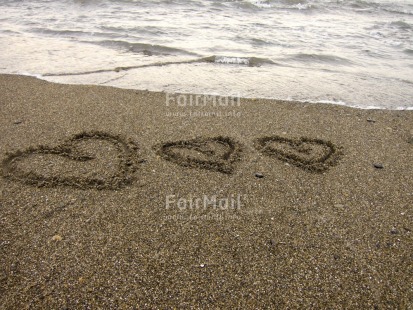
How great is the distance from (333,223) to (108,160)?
7.54 ft

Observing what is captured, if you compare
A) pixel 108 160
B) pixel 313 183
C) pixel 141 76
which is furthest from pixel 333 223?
pixel 141 76

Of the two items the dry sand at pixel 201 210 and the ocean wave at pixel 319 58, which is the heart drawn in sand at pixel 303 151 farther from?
the ocean wave at pixel 319 58

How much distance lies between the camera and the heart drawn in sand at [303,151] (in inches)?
146

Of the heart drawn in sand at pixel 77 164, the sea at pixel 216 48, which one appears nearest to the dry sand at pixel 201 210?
the heart drawn in sand at pixel 77 164

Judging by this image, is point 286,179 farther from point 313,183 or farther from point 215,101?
point 215,101

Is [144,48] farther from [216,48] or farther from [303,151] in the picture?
[303,151]

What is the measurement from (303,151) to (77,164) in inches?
98.2

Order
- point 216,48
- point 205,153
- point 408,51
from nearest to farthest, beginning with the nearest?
point 205,153, point 216,48, point 408,51

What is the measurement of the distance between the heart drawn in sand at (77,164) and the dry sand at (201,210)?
0.02 m

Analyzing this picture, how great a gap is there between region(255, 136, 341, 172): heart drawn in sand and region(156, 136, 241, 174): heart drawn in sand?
35cm

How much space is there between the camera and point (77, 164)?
3555 mm

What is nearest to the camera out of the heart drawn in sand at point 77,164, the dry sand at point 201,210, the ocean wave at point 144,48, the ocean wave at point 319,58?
the dry sand at point 201,210

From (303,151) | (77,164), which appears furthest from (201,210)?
(303,151)

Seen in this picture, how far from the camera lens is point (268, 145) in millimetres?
4047
